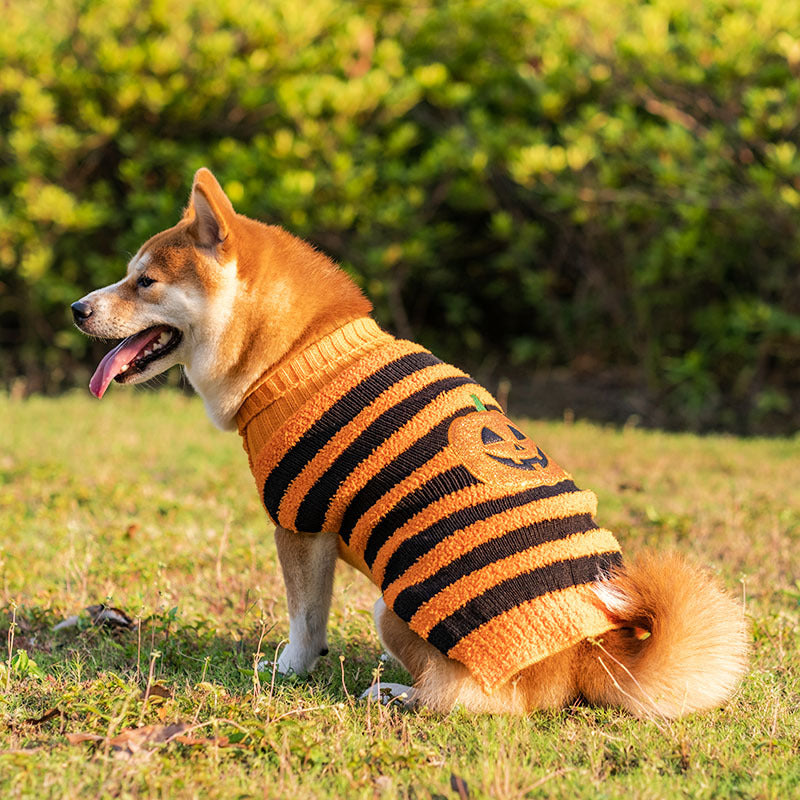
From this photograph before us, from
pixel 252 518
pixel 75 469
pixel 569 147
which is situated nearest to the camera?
pixel 252 518

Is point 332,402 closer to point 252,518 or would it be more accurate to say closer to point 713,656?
point 713,656

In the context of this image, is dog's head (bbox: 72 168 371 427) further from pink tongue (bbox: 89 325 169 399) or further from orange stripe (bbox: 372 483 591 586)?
orange stripe (bbox: 372 483 591 586)

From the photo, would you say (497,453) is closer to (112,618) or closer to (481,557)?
(481,557)

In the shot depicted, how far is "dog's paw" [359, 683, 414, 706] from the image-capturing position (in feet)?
8.84

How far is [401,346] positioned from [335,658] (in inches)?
46.7

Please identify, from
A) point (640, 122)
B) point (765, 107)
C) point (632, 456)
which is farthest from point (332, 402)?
point (640, 122)

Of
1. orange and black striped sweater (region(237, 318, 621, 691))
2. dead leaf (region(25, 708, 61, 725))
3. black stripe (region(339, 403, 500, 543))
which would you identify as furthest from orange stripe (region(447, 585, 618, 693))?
dead leaf (region(25, 708, 61, 725))

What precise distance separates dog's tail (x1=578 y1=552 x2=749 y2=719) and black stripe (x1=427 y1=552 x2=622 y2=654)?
0.12 m

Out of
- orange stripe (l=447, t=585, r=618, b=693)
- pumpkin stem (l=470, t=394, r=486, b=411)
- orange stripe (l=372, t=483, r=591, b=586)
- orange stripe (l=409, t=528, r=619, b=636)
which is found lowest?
orange stripe (l=447, t=585, r=618, b=693)

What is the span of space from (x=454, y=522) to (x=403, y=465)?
0.23m

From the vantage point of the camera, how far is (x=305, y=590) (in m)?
2.98

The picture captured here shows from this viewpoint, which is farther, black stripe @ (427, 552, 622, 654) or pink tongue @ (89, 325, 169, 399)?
pink tongue @ (89, 325, 169, 399)

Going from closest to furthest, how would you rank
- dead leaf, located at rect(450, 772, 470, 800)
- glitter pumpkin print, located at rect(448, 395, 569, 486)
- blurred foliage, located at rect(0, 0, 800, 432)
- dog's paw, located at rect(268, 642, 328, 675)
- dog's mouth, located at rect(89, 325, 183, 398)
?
dead leaf, located at rect(450, 772, 470, 800) < glitter pumpkin print, located at rect(448, 395, 569, 486) < dog's paw, located at rect(268, 642, 328, 675) < dog's mouth, located at rect(89, 325, 183, 398) < blurred foliage, located at rect(0, 0, 800, 432)

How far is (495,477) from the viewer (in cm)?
262
